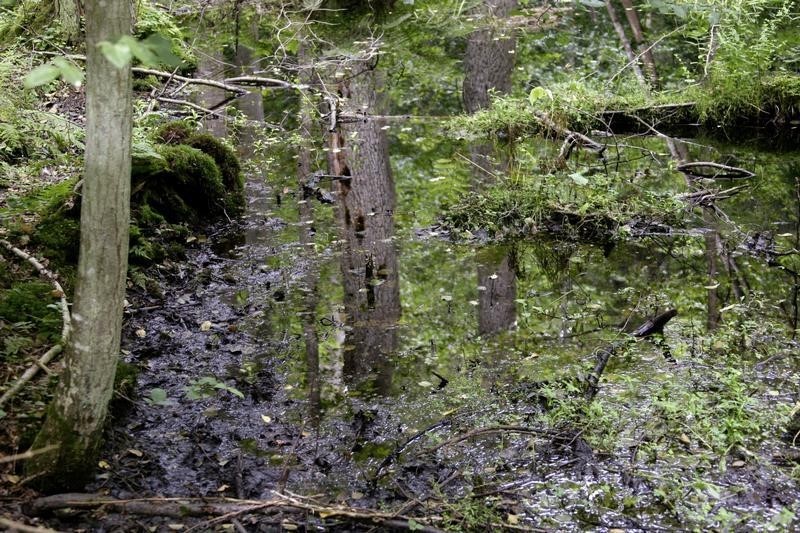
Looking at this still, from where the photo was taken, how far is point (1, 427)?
3592 mm

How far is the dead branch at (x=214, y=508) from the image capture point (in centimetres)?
322

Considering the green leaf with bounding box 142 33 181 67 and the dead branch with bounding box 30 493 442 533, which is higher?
the green leaf with bounding box 142 33 181 67

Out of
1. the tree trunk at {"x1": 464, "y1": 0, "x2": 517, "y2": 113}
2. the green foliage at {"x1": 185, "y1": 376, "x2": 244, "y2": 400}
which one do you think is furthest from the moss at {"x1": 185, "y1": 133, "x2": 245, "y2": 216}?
the tree trunk at {"x1": 464, "y1": 0, "x2": 517, "y2": 113}

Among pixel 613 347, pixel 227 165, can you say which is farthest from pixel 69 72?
pixel 227 165

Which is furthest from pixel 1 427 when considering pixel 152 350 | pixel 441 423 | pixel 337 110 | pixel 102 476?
pixel 337 110

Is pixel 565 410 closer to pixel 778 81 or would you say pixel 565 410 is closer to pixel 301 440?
pixel 301 440

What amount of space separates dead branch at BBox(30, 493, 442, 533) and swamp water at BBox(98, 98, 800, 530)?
203 mm

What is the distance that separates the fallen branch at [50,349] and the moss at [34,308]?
0.08 m

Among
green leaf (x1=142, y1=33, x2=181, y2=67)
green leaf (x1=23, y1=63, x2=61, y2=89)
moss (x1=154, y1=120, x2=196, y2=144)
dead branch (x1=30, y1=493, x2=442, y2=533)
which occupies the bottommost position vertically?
dead branch (x1=30, y1=493, x2=442, y2=533)

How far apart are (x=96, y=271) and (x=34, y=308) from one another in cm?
185

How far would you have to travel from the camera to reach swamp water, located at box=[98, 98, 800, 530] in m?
3.70

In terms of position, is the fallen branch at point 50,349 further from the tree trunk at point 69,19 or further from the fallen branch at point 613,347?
the tree trunk at point 69,19

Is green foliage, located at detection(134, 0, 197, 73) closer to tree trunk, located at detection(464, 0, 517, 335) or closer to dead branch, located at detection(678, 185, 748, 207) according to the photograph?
tree trunk, located at detection(464, 0, 517, 335)

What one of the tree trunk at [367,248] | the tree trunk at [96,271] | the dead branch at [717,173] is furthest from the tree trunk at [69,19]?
the tree trunk at [96,271]
